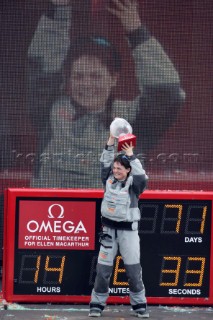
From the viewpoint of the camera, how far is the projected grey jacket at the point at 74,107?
10.2m

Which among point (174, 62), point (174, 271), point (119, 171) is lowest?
point (174, 271)

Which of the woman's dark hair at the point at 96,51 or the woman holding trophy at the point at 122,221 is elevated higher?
the woman's dark hair at the point at 96,51

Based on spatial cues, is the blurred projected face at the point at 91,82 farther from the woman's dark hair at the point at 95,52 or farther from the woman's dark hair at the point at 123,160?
the woman's dark hair at the point at 123,160

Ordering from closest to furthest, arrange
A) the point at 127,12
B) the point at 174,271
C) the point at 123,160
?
the point at 123,160
the point at 174,271
the point at 127,12

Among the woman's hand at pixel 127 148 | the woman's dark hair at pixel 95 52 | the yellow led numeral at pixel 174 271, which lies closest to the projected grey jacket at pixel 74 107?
the woman's dark hair at pixel 95 52

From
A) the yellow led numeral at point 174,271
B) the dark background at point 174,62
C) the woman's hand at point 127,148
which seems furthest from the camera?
the dark background at point 174,62

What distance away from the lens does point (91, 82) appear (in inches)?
408

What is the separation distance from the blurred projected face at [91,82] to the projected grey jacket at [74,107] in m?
0.11

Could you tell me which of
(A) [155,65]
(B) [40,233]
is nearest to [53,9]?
(A) [155,65]

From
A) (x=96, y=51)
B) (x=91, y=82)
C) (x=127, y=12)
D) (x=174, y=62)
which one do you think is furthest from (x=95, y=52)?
(x=174, y=62)

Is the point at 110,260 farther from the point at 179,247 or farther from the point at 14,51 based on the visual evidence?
the point at 14,51

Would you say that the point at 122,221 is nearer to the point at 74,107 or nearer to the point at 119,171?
the point at 119,171

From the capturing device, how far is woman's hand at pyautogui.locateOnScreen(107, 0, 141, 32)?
1023cm

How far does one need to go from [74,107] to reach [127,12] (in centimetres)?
119
